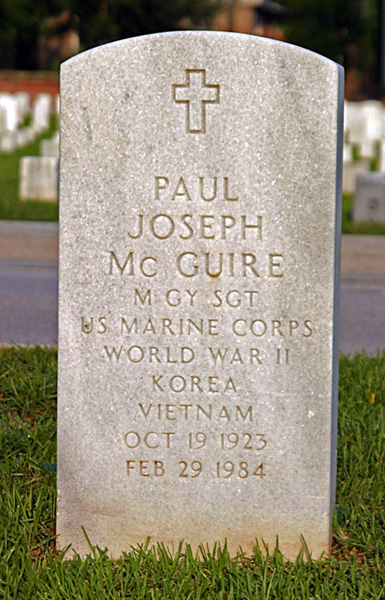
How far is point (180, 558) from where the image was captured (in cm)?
353

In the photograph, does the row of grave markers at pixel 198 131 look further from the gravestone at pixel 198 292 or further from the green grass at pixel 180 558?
the green grass at pixel 180 558

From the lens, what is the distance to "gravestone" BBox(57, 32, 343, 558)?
3.30 meters

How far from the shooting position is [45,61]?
44938 millimetres

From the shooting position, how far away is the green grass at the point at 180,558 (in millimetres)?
3158

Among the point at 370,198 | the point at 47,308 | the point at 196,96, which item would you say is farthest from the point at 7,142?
the point at 196,96

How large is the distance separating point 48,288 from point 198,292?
218 inches

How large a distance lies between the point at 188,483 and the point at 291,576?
19.1 inches

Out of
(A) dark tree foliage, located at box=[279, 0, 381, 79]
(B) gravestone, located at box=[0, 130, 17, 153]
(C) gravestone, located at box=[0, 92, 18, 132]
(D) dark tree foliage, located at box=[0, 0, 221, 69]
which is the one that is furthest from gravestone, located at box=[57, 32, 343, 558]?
(A) dark tree foliage, located at box=[279, 0, 381, 79]

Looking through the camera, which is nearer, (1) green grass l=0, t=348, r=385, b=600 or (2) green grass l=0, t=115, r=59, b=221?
(1) green grass l=0, t=348, r=385, b=600

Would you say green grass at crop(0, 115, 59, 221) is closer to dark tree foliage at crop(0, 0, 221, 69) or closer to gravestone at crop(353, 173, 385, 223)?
gravestone at crop(353, 173, 385, 223)

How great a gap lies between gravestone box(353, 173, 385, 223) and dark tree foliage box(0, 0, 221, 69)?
24984 mm

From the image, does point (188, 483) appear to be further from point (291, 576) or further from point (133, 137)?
point (133, 137)

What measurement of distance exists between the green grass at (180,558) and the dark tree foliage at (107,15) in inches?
1289

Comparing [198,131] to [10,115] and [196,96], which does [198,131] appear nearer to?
[196,96]
